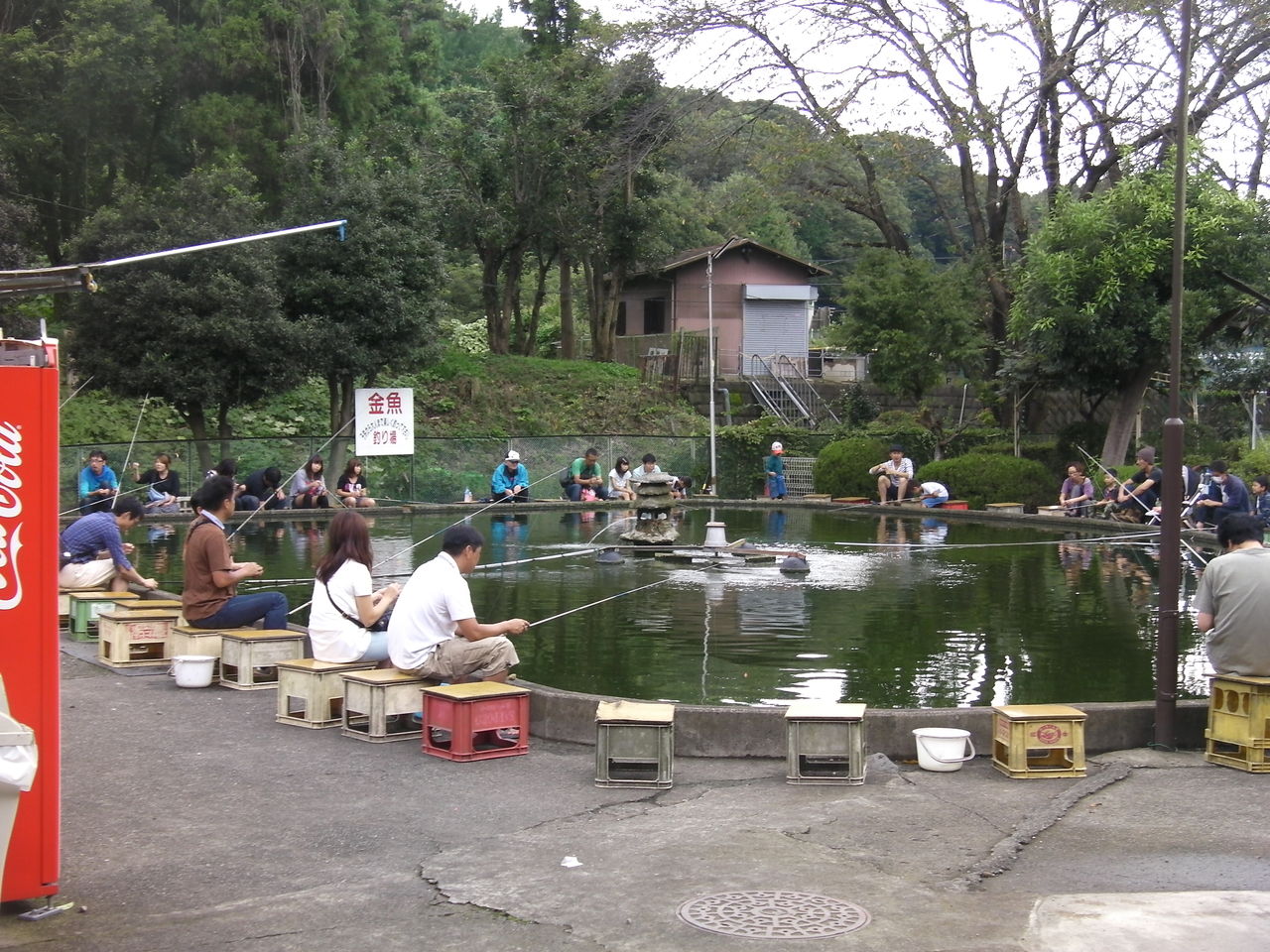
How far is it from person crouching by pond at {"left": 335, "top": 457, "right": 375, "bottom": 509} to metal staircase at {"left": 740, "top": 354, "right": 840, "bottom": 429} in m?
18.5

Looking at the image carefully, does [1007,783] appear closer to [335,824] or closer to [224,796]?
[335,824]

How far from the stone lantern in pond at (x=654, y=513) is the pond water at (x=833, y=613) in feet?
3.35

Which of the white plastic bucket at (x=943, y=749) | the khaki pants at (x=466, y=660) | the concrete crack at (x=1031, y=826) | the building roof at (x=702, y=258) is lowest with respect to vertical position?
the concrete crack at (x=1031, y=826)

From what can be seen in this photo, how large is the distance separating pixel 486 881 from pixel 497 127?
132 ft

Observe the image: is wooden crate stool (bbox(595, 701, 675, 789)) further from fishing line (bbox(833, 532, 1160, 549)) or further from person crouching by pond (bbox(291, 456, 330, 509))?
person crouching by pond (bbox(291, 456, 330, 509))

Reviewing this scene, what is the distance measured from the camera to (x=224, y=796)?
7660 millimetres

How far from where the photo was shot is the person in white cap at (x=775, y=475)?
33.4m

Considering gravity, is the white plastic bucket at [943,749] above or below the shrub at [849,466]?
below

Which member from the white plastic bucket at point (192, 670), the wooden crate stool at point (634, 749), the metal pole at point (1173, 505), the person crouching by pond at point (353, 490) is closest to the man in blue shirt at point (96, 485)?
the person crouching by pond at point (353, 490)

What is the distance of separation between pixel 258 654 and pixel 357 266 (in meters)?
21.6

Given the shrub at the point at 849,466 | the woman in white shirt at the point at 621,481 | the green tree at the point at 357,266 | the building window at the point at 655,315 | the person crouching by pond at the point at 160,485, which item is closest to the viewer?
the person crouching by pond at the point at 160,485

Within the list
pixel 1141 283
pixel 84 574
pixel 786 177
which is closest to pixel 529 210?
pixel 786 177

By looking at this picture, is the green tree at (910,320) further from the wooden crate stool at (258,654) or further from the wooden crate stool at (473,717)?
the wooden crate stool at (473,717)

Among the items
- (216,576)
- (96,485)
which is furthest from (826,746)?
(96,485)
